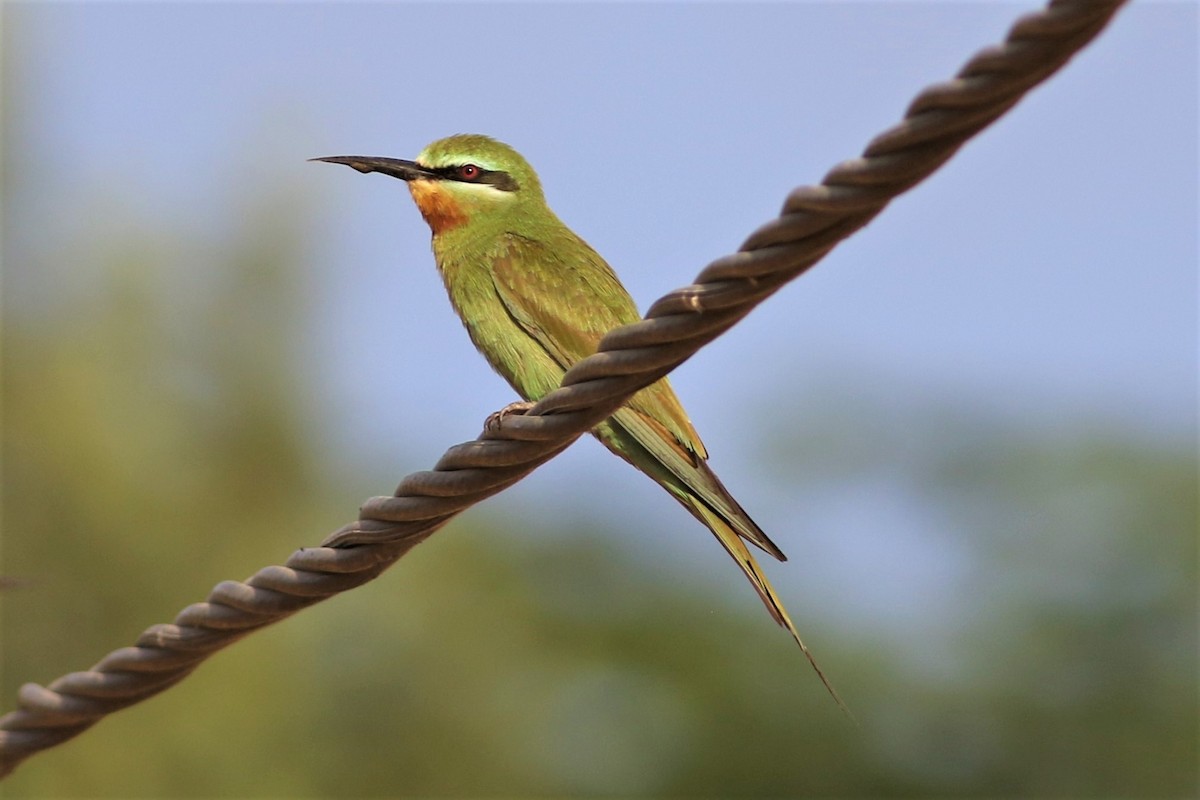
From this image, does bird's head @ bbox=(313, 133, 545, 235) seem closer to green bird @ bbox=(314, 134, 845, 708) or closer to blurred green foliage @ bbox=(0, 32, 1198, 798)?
green bird @ bbox=(314, 134, 845, 708)

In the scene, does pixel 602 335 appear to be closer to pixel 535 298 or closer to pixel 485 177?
pixel 535 298

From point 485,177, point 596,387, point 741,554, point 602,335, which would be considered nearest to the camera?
point 596,387

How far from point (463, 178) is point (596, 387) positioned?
2.55 metres

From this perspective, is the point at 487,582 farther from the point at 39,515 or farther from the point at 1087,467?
the point at 1087,467

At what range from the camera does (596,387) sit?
218 centimetres

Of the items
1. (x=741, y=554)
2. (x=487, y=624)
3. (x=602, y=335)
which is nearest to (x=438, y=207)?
(x=602, y=335)

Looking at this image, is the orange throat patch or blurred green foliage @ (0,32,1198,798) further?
blurred green foliage @ (0,32,1198,798)

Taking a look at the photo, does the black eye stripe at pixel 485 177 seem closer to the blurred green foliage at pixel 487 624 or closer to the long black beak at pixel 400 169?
the long black beak at pixel 400 169

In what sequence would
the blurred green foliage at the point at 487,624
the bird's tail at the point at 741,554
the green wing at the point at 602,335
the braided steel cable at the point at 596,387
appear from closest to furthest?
the braided steel cable at the point at 596,387 → the bird's tail at the point at 741,554 → the green wing at the point at 602,335 → the blurred green foliage at the point at 487,624

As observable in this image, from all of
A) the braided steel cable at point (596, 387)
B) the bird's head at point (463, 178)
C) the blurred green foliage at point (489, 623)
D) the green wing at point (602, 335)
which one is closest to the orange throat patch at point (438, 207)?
the bird's head at point (463, 178)

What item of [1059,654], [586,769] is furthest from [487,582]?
[1059,654]

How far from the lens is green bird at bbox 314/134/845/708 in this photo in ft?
11.1

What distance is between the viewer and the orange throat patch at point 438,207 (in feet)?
14.8

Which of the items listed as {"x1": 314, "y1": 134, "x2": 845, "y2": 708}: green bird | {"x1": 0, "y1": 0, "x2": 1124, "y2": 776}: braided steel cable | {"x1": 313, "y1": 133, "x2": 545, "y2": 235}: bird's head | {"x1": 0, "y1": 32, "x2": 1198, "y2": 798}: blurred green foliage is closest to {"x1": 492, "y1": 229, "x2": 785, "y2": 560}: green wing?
{"x1": 314, "y1": 134, "x2": 845, "y2": 708}: green bird
